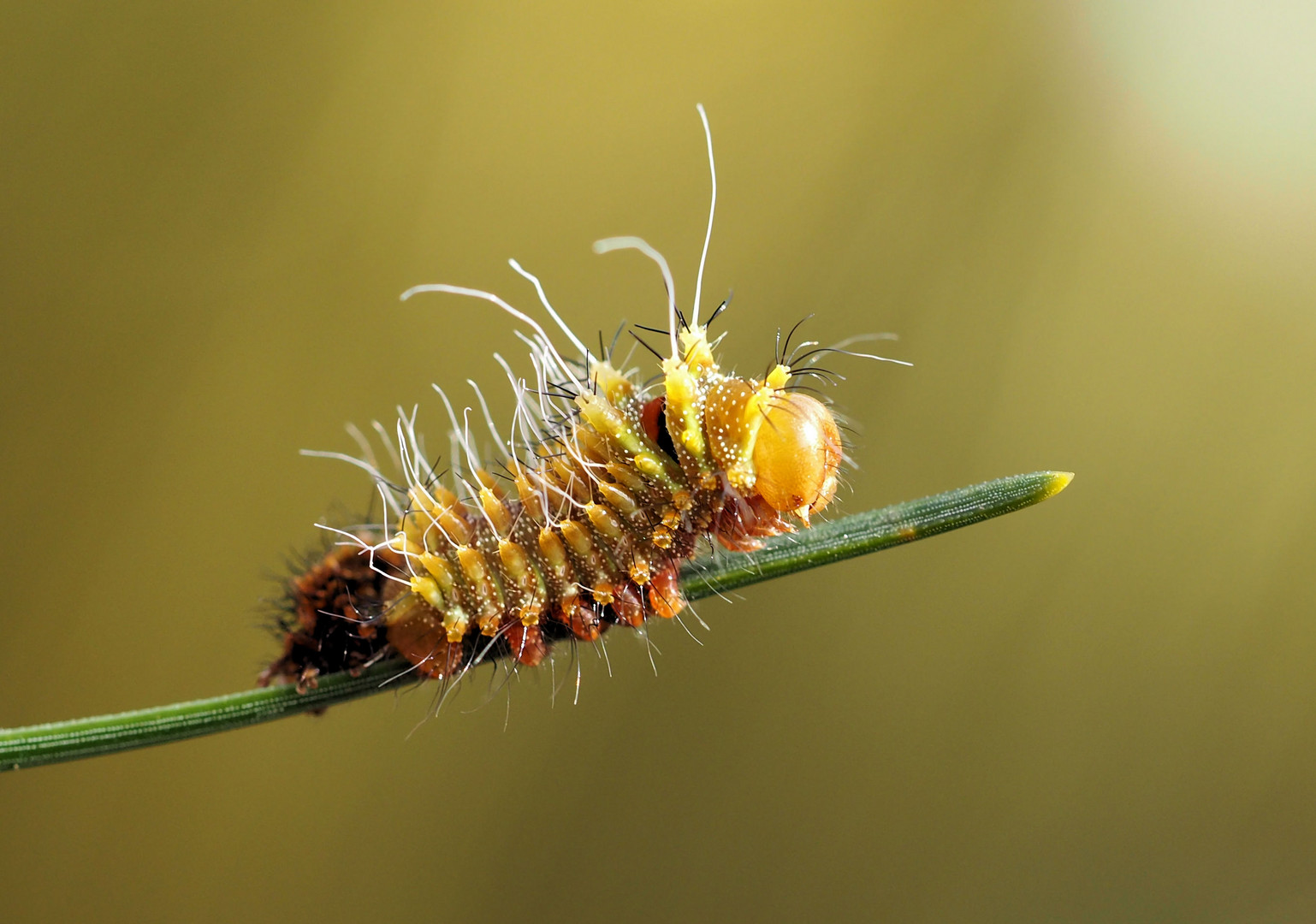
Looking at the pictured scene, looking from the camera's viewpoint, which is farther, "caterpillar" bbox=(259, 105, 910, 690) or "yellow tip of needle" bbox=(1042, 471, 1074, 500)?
"caterpillar" bbox=(259, 105, 910, 690)

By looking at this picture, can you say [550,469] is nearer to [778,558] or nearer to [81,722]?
[778,558]

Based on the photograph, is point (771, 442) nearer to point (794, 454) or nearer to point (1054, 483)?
point (794, 454)

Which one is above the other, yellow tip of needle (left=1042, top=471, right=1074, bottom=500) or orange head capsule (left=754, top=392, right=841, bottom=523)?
orange head capsule (left=754, top=392, right=841, bottom=523)

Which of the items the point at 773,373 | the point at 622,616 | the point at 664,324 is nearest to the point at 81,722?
the point at 622,616

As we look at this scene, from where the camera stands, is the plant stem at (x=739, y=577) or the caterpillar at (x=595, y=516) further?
the caterpillar at (x=595, y=516)

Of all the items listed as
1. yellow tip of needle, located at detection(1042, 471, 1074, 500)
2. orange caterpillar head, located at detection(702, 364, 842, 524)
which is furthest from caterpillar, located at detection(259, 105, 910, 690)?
yellow tip of needle, located at detection(1042, 471, 1074, 500)

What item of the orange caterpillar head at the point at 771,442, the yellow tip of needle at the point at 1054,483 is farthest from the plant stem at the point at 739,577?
the orange caterpillar head at the point at 771,442

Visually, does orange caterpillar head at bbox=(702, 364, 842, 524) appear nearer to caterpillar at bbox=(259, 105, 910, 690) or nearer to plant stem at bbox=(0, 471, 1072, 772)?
caterpillar at bbox=(259, 105, 910, 690)

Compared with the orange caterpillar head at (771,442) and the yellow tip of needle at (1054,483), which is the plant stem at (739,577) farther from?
the orange caterpillar head at (771,442)
